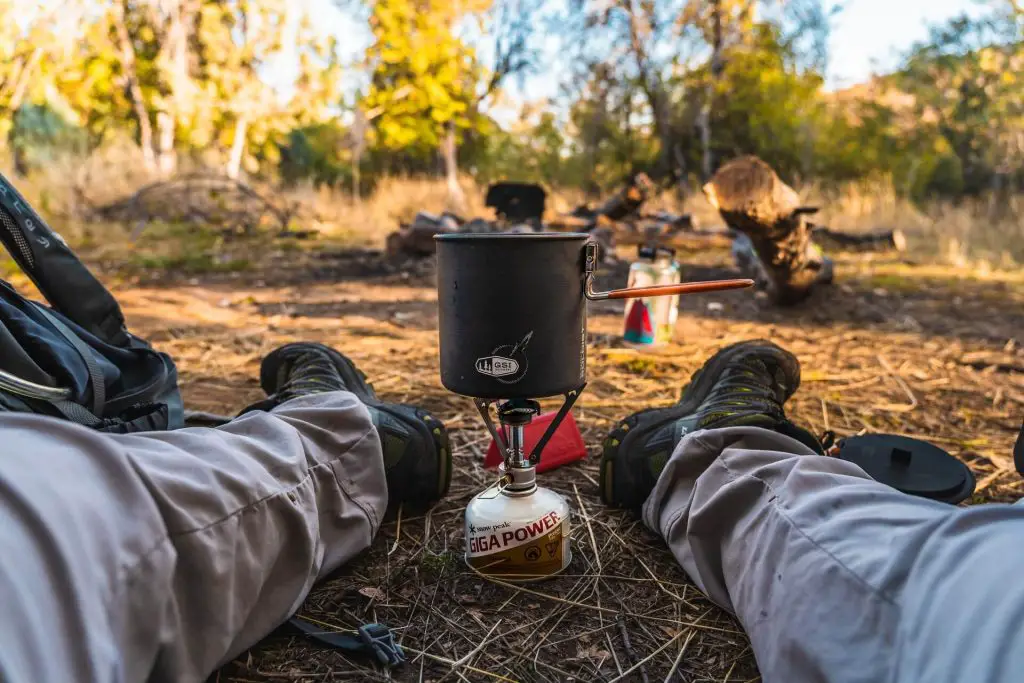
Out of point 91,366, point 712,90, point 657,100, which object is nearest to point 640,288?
point 91,366

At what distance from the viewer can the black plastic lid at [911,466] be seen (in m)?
1.65

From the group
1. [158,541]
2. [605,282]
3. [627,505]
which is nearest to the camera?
[158,541]

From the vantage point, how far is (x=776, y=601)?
111 centimetres

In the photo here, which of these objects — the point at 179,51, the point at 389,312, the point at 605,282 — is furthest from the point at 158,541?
the point at 179,51

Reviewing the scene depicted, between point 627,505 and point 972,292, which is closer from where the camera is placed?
point 627,505

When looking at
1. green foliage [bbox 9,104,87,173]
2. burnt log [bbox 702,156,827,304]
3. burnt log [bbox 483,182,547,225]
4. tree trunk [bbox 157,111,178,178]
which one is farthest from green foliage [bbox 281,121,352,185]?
burnt log [bbox 702,156,827,304]

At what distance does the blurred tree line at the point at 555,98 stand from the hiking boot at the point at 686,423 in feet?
37.1

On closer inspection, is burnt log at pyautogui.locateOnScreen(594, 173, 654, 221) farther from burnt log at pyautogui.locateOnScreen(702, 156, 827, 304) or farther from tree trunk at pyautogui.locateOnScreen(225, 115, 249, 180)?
tree trunk at pyautogui.locateOnScreen(225, 115, 249, 180)

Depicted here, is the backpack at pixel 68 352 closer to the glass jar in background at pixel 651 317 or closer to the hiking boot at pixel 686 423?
the hiking boot at pixel 686 423

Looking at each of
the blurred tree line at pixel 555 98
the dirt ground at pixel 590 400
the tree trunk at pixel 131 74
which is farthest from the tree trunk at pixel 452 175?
the dirt ground at pixel 590 400

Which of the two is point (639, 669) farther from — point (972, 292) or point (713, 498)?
point (972, 292)

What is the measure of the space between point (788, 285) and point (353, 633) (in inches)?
152

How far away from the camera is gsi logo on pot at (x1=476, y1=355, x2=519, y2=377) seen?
1417 mm

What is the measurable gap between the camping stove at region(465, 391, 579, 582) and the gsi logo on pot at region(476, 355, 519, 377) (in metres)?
0.14
